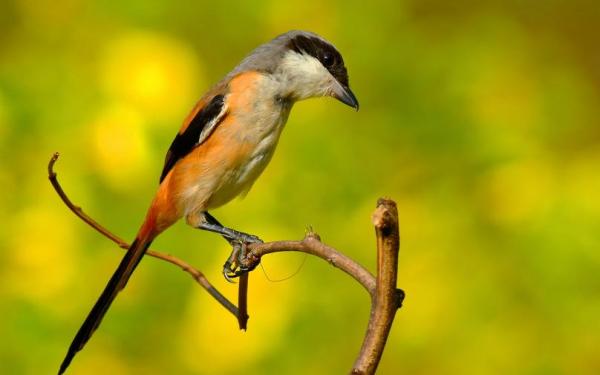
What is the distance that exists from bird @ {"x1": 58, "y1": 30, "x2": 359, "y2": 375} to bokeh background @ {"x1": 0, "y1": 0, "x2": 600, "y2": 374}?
41cm

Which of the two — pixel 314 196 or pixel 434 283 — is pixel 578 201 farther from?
pixel 314 196

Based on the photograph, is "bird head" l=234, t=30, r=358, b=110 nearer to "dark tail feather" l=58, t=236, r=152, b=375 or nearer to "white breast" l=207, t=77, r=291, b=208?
"white breast" l=207, t=77, r=291, b=208

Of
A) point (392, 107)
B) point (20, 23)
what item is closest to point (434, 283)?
point (392, 107)

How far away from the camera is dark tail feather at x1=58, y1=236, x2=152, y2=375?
1883mm

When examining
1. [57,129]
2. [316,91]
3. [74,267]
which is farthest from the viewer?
[57,129]

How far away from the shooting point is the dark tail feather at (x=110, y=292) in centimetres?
188

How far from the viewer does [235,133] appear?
7.39 feet

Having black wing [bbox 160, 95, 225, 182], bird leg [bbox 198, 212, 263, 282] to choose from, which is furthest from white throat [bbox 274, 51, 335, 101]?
bird leg [bbox 198, 212, 263, 282]

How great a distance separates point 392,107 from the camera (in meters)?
3.09

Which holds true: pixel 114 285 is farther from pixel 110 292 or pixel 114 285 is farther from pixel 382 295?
pixel 382 295

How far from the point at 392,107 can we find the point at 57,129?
42.7 inches

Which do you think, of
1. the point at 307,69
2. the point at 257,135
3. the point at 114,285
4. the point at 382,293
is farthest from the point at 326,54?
the point at 382,293

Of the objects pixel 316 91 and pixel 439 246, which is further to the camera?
pixel 439 246

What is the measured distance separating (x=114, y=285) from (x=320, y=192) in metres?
0.90
